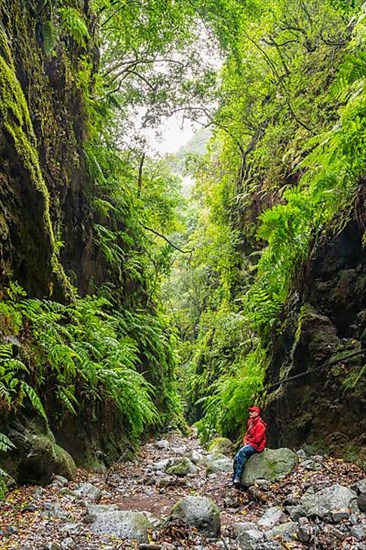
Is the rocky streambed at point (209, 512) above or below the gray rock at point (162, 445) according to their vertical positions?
above

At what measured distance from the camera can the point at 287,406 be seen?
6750mm

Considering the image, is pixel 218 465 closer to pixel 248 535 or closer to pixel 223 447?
pixel 223 447

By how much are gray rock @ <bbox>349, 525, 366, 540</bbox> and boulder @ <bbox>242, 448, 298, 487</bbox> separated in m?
1.73

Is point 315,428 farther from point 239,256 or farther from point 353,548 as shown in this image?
point 239,256

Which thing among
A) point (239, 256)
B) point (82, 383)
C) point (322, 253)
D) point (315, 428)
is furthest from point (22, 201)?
point (239, 256)

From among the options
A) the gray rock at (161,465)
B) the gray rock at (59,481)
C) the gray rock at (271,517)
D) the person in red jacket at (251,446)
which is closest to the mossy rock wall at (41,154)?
the gray rock at (59,481)

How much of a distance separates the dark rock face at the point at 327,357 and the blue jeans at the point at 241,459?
0.78 metres

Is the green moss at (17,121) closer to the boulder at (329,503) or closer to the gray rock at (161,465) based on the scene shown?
the gray rock at (161,465)

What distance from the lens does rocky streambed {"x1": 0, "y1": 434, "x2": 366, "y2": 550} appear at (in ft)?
11.5

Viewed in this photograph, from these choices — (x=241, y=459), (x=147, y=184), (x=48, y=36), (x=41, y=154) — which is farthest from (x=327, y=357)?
(x=147, y=184)

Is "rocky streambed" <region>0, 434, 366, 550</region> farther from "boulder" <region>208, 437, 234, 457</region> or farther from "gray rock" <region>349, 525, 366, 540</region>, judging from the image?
"boulder" <region>208, 437, 234, 457</region>

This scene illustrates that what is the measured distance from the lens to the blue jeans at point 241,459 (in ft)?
19.1

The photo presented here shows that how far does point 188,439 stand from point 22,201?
372 inches

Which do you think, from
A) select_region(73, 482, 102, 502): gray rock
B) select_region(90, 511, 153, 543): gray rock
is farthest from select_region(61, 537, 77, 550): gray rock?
select_region(73, 482, 102, 502): gray rock
